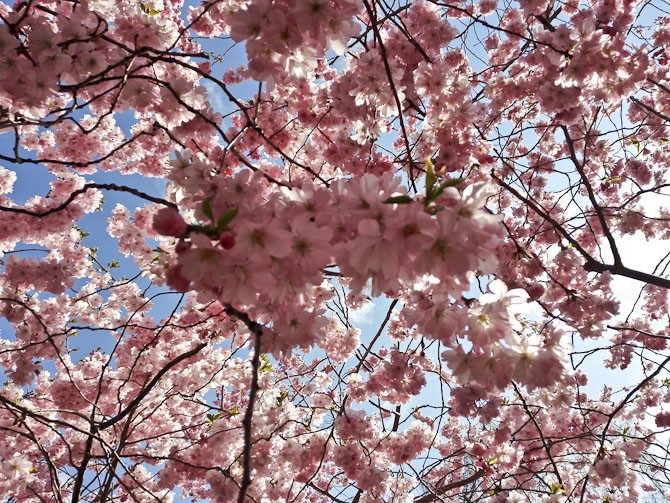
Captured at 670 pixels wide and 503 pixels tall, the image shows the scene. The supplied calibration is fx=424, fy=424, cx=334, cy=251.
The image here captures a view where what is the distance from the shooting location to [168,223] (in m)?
1.00

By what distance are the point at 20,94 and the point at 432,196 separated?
2219 mm

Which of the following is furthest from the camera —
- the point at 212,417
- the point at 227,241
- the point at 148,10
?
the point at 212,417

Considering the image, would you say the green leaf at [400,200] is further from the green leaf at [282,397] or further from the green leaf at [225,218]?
the green leaf at [282,397]

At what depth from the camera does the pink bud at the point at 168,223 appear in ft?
3.26

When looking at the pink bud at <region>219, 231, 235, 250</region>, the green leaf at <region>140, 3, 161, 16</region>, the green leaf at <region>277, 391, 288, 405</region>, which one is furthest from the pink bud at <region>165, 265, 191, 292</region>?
the green leaf at <region>277, 391, 288, 405</region>

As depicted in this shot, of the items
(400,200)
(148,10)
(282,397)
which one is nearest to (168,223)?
(400,200)

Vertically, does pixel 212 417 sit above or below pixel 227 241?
above

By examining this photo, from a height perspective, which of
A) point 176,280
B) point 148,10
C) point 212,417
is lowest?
point 176,280

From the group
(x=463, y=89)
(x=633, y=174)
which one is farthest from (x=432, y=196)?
(x=633, y=174)

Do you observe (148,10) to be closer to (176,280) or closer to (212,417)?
(176,280)

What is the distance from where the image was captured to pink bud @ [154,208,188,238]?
3.26 feet

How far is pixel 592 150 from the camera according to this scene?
4965 millimetres

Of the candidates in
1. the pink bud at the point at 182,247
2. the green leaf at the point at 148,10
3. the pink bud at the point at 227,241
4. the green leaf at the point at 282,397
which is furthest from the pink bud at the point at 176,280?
the green leaf at the point at 282,397

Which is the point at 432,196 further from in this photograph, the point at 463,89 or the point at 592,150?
the point at 592,150
